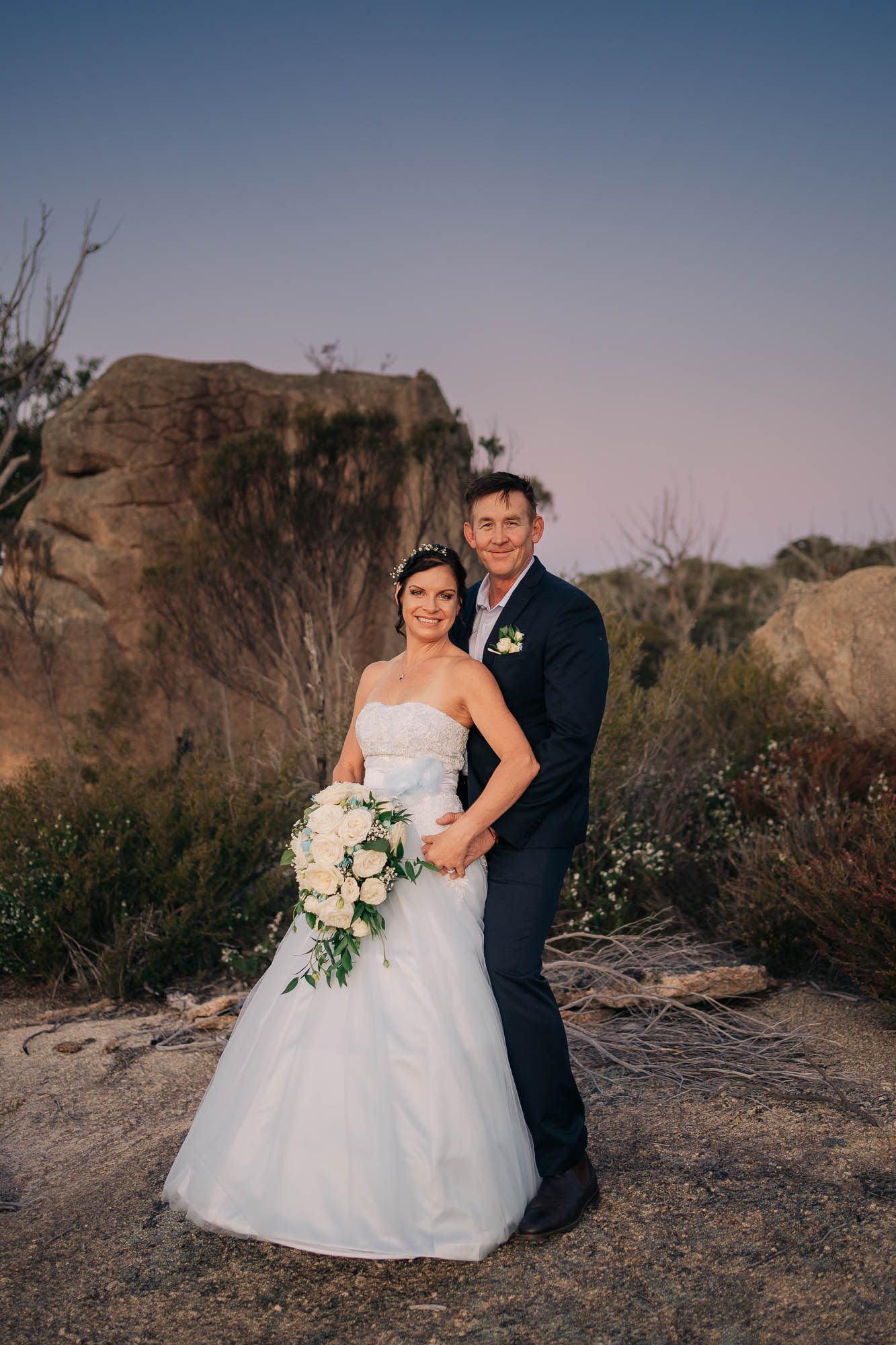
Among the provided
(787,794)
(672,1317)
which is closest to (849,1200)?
(672,1317)

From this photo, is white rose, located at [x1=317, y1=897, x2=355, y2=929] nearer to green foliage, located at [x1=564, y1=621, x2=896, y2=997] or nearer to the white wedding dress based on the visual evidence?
the white wedding dress

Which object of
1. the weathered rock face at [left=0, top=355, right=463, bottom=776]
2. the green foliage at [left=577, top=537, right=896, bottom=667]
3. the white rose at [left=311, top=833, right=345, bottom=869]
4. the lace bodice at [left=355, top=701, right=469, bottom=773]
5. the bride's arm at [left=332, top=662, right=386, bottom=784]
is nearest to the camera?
the white rose at [left=311, top=833, right=345, bottom=869]

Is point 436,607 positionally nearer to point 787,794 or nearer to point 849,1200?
point 849,1200

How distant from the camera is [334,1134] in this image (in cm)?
273

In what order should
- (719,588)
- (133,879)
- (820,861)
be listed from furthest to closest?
(719,588) < (133,879) < (820,861)

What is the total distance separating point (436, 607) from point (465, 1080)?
1485 mm

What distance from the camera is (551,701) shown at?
3.14 meters

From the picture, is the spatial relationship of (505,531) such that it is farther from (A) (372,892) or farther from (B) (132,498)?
(B) (132,498)

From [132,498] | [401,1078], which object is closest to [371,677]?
[401,1078]

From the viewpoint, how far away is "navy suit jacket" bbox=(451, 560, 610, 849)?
309 centimetres

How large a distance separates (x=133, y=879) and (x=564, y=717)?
427 centimetres

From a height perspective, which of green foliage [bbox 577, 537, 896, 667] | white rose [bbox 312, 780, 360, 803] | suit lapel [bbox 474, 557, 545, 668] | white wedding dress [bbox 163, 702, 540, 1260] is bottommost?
white wedding dress [bbox 163, 702, 540, 1260]

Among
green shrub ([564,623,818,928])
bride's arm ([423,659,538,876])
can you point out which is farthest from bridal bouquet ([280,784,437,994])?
green shrub ([564,623,818,928])

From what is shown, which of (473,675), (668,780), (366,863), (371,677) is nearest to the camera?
(366,863)
